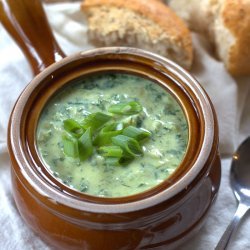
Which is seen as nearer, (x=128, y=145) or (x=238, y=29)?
(x=128, y=145)

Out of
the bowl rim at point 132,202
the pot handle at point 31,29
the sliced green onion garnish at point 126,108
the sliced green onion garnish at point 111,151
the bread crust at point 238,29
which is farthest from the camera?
the bread crust at point 238,29

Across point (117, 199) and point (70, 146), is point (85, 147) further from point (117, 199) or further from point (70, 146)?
point (117, 199)

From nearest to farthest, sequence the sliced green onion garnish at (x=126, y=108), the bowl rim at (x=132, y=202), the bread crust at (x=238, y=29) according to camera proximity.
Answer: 1. the bowl rim at (x=132, y=202)
2. the sliced green onion garnish at (x=126, y=108)
3. the bread crust at (x=238, y=29)

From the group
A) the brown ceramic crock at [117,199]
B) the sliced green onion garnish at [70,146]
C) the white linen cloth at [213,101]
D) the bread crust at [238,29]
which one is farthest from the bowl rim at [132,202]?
the bread crust at [238,29]

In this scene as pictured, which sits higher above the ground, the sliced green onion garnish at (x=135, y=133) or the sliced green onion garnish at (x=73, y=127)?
the sliced green onion garnish at (x=73, y=127)

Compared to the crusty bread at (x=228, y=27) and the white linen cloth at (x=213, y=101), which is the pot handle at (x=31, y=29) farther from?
the crusty bread at (x=228, y=27)

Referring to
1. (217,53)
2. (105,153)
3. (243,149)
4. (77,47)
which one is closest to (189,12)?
(217,53)

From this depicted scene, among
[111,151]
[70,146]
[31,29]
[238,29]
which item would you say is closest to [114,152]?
[111,151]

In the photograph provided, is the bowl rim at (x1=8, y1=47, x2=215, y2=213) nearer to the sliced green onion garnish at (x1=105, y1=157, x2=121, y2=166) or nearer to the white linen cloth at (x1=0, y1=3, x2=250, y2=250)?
the sliced green onion garnish at (x1=105, y1=157, x2=121, y2=166)
